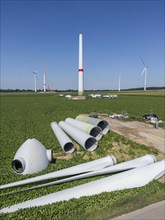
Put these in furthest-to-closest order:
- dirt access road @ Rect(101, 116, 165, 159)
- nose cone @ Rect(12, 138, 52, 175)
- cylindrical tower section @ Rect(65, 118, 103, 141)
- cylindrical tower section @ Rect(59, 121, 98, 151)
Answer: cylindrical tower section @ Rect(65, 118, 103, 141)
dirt access road @ Rect(101, 116, 165, 159)
cylindrical tower section @ Rect(59, 121, 98, 151)
nose cone @ Rect(12, 138, 52, 175)

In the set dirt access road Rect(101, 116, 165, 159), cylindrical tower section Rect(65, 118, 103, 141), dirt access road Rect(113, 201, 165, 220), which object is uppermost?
cylindrical tower section Rect(65, 118, 103, 141)

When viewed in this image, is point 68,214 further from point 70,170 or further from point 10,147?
point 10,147

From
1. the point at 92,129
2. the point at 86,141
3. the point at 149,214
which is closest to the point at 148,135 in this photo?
the point at 92,129

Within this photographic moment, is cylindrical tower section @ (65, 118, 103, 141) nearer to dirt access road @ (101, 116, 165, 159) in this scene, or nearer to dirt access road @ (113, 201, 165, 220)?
dirt access road @ (101, 116, 165, 159)

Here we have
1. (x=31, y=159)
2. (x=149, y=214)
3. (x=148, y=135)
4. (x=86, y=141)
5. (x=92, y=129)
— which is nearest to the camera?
(x=149, y=214)

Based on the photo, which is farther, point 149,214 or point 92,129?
point 92,129

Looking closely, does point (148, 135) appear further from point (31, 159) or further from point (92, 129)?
point (31, 159)

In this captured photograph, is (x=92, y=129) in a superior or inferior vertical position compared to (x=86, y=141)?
superior

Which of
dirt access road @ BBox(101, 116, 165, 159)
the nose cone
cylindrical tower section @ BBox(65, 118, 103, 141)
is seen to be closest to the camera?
→ the nose cone

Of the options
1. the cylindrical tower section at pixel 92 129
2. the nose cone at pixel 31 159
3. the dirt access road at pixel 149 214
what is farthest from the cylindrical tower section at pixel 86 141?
the dirt access road at pixel 149 214

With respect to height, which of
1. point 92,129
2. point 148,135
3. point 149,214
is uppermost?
point 92,129

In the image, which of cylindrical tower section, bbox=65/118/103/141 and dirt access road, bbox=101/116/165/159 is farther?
cylindrical tower section, bbox=65/118/103/141

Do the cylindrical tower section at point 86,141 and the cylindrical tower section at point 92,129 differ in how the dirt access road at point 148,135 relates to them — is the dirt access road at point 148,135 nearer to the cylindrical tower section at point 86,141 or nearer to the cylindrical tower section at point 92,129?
the cylindrical tower section at point 92,129

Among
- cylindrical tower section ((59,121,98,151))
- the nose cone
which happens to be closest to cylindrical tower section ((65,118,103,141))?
cylindrical tower section ((59,121,98,151))
